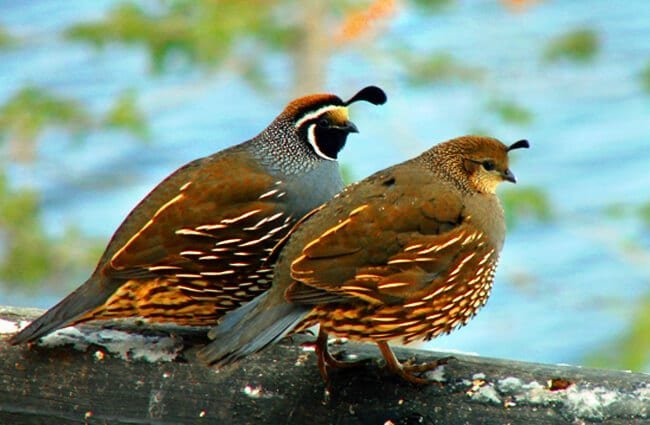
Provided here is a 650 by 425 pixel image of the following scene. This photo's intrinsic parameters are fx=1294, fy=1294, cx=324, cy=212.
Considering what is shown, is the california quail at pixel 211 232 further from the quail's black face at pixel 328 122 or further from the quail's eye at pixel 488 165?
the quail's eye at pixel 488 165

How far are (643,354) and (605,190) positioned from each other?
289 cm

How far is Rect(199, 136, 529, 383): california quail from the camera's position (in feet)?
10.1

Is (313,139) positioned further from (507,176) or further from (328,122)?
(507,176)

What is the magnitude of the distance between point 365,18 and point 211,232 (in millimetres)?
4257

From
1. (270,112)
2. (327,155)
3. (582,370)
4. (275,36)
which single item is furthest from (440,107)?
(582,370)

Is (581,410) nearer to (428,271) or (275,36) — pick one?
(428,271)

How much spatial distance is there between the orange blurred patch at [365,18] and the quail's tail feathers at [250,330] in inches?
170

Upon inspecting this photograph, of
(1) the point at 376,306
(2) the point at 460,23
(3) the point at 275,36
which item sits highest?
(2) the point at 460,23

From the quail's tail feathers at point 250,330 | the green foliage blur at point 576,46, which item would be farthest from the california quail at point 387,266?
the green foliage blur at point 576,46

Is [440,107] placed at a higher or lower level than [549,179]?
higher

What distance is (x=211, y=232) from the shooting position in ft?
11.3

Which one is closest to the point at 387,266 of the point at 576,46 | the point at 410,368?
the point at 410,368

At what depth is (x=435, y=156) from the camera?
3.47 m

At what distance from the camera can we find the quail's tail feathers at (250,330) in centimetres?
296
